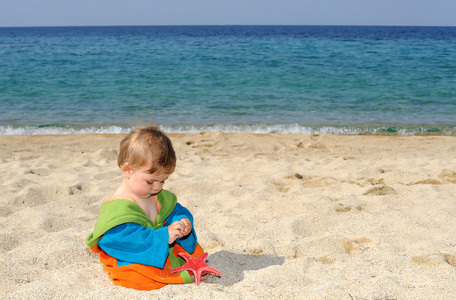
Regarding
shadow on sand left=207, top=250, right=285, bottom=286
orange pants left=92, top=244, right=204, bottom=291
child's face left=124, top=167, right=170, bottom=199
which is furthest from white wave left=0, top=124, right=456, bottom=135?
orange pants left=92, top=244, right=204, bottom=291

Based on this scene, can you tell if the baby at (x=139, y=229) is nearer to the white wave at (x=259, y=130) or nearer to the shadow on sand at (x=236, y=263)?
the shadow on sand at (x=236, y=263)

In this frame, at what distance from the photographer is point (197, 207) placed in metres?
3.54

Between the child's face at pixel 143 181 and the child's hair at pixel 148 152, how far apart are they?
0.09ft

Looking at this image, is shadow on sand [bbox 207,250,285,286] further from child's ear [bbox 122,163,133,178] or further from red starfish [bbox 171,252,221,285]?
child's ear [bbox 122,163,133,178]

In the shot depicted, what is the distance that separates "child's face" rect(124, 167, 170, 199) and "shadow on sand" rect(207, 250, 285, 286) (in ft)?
2.14

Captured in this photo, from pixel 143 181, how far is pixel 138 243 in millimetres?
329

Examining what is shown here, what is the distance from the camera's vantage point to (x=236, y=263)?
2.57 m

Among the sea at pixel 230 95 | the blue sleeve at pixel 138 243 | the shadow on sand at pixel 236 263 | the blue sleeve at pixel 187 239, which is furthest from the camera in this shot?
the sea at pixel 230 95

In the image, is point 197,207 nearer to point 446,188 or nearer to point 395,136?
point 446,188

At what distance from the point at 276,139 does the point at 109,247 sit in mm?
5006

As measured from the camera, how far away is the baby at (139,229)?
2.14 meters

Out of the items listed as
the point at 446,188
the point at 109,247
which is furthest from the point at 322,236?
the point at 446,188

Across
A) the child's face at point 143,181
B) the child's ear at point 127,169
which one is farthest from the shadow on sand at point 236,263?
the child's ear at point 127,169

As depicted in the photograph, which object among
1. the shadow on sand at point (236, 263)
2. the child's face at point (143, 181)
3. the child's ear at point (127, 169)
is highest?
the child's ear at point (127, 169)
